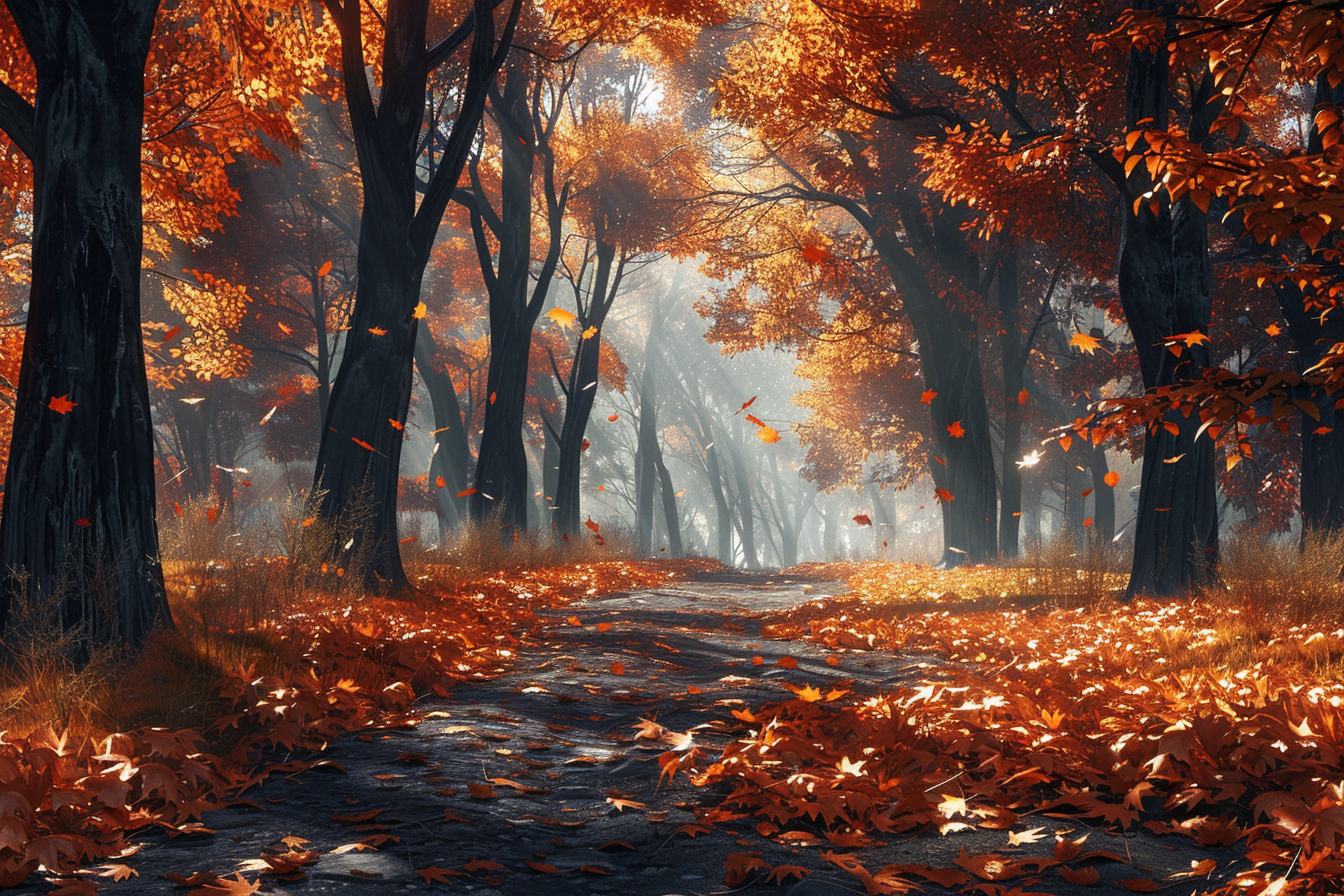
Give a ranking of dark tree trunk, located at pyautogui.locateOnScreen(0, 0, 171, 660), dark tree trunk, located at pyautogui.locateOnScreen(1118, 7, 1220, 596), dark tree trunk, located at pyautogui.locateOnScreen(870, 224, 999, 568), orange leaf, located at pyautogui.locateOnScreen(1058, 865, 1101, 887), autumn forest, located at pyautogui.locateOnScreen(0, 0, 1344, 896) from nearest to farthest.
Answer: orange leaf, located at pyautogui.locateOnScreen(1058, 865, 1101, 887) < autumn forest, located at pyautogui.locateOnScreen(0, 0, 1344, 896) < dark tree trunk, located at pyautogui.locateOnScreen(0, 0, 171, 660) < dark tree trunk, located at pyautogui.locateOnScreen(1118, 7, 1220, 596) < dark tree trunk, located at pyautogui.locateOnScreen(870, 224, 999, 568)

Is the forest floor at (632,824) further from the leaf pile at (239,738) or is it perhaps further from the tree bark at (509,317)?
the tree bark at (509,317)

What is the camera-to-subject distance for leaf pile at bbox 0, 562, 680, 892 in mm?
2602

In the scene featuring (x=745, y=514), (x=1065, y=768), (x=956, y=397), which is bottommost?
(x=1065, y=768)

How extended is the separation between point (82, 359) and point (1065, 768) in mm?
4987

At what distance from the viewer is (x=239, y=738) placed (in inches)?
147

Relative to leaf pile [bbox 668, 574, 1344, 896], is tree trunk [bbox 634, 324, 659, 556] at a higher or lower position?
higher

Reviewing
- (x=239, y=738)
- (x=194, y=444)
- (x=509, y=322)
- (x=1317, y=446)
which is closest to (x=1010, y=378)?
(x=1317, y=446)

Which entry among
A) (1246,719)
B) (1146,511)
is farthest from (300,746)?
(1146,511)

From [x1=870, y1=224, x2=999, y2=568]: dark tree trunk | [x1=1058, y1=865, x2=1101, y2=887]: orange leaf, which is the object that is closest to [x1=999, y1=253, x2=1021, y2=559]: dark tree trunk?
[x1=870, y1=224, x2=999, y2=568]: dark tree trunk

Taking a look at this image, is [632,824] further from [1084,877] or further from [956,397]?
[956,397]

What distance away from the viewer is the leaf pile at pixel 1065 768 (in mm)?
2529

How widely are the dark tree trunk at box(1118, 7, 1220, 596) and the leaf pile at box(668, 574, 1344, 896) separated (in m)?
4.26

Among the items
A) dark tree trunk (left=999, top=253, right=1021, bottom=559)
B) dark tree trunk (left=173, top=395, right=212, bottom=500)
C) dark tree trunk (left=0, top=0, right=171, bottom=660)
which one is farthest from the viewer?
dark tree trunk (left=173, top=395, right=212, bottom=500)

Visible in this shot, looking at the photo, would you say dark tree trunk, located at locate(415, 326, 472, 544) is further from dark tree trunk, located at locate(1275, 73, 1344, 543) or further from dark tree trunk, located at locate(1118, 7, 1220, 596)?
dark tree trunk, located at locate(1275, 73, 1344, 543)
